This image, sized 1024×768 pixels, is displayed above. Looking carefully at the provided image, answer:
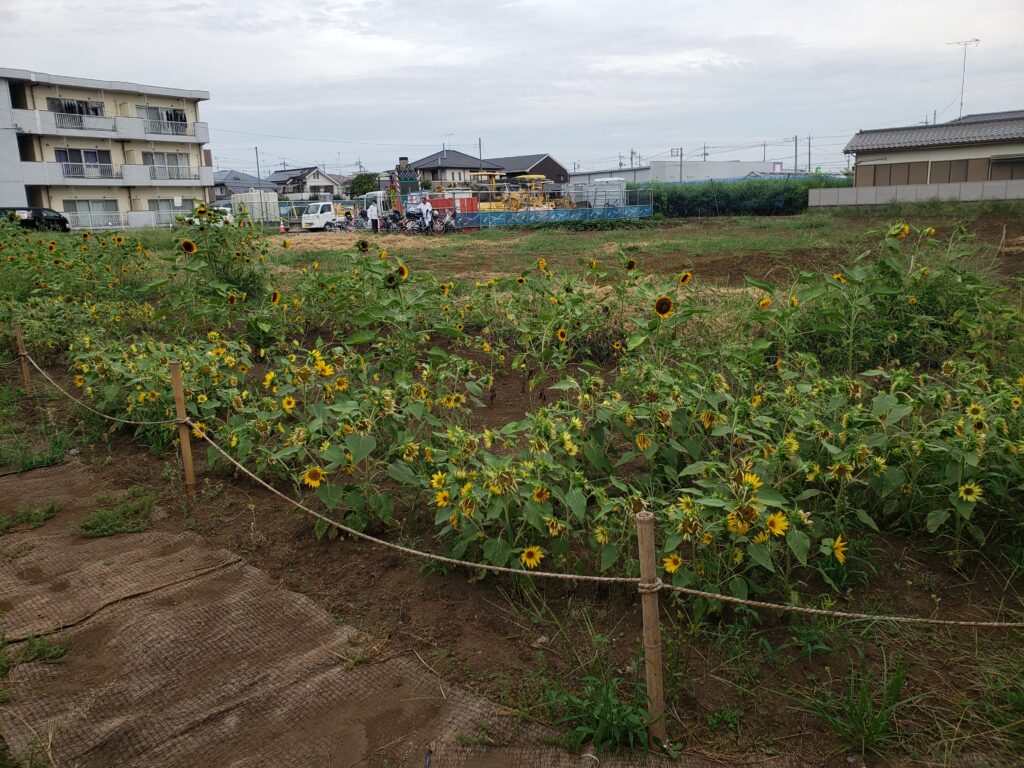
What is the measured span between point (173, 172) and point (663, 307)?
33.5m

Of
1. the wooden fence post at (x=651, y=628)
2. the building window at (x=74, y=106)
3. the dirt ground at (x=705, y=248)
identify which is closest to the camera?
the wooden fence post at (x=651, y=628)

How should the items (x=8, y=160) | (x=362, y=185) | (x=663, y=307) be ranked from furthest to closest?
(x=362, y=185), (x=8, y=160), (x=663, y=307)

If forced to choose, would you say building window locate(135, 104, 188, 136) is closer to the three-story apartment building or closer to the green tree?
the three-story apartment building

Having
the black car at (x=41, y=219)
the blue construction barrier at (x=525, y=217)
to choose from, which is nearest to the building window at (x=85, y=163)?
the black car at (x=41, y=219)

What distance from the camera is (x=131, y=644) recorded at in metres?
2.31

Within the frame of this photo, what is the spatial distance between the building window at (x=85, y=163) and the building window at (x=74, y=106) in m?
1.42

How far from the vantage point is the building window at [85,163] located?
28656mm

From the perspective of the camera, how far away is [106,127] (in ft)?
97.5

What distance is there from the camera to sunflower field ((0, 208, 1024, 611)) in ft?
7.45

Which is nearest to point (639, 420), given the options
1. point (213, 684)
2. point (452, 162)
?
point (213, 684)

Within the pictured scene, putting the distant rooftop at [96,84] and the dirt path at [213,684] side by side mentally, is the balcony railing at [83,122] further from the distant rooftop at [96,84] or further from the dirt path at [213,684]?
the dirt path at [213,684]

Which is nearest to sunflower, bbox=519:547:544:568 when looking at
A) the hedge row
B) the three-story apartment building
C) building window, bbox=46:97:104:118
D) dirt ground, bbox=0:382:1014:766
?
dirt ground, bbox=0:382:1014:766

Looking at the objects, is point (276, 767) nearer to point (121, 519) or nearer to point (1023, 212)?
point (121, 519)

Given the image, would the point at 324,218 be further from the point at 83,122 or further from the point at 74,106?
the point at 74,106
